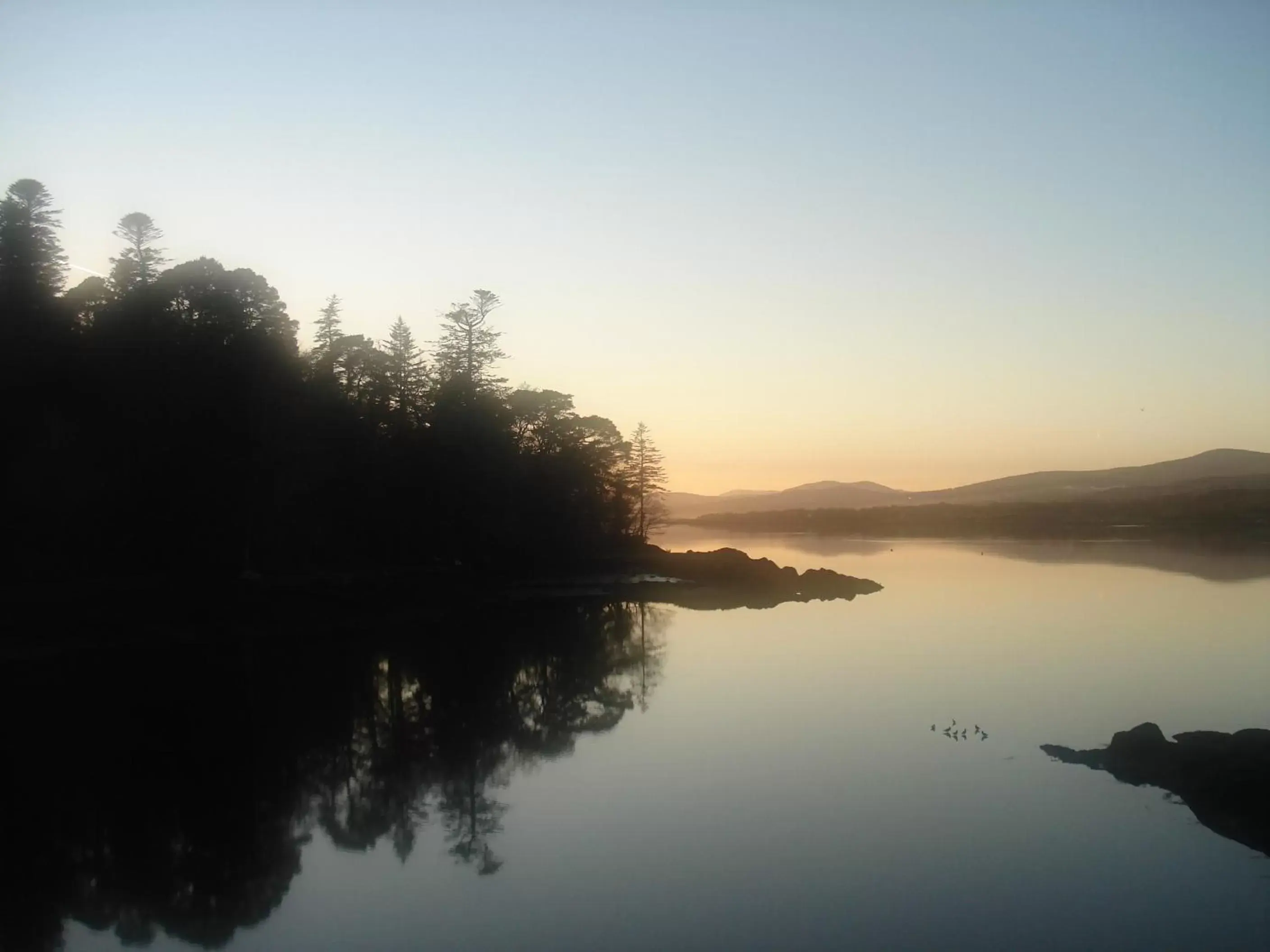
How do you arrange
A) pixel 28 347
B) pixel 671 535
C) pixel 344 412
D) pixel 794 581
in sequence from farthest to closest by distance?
pixel 671 535 → pixel 794 581 → pixel 344 412 → pixel 28 347

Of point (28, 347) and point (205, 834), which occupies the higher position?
point (28, 347)

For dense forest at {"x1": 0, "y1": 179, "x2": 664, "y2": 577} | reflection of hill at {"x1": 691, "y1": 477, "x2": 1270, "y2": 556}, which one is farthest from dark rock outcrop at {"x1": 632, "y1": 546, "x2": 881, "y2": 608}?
reflection of hill at {"x1": 691, "y1": 477, "x2": 1270, "y2": 556}

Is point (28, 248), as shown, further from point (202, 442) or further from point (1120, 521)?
point (1120, 521)

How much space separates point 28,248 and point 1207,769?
155 ft

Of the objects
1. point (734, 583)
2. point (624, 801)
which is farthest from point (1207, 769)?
point (734, 583)

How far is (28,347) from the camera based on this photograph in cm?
3912

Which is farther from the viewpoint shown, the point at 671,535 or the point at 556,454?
the point at 671,535

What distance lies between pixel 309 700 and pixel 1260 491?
168355mm

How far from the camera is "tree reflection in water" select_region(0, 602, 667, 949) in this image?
13359mm

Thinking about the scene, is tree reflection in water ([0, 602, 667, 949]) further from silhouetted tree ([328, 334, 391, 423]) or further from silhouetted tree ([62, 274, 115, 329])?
silhouetted tree ([328, 334, 391, 423])

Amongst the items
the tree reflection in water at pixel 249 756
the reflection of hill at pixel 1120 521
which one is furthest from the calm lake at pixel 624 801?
the reflection of hill at pixel 1120 521

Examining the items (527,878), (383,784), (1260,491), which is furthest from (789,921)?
(1260,491)

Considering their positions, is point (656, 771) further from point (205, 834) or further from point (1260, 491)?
point (1260, 491)

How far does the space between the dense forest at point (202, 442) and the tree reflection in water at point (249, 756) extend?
752 cm
